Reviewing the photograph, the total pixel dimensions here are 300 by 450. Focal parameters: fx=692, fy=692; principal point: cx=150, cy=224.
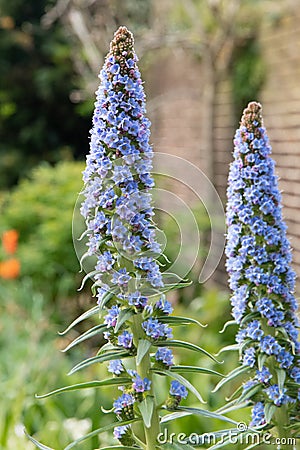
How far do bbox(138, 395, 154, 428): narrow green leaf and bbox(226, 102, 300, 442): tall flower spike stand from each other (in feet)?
0.92

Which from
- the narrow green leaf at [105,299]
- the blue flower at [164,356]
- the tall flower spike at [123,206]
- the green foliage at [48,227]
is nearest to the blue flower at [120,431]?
the tall flower spike at [123,206]

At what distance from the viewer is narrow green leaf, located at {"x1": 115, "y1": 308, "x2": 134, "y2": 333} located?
4.46 ft

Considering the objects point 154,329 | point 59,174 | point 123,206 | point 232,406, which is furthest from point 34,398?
point 59,174

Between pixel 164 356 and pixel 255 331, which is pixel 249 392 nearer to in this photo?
pixel 255 331

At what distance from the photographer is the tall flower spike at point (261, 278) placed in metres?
1.57

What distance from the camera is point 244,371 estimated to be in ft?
5.38

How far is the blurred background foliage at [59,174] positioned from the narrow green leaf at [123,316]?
140 cm

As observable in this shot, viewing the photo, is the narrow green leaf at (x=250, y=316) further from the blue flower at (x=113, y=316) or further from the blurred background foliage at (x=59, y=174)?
the blurred background foliage at (x=59, y=174)

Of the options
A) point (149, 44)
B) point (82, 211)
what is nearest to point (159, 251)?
point (82, 211)

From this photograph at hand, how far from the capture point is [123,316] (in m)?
1.39

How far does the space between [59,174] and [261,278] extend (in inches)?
190

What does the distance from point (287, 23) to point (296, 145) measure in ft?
3.05

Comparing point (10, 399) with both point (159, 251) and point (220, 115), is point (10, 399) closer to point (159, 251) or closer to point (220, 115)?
point (159, 251)

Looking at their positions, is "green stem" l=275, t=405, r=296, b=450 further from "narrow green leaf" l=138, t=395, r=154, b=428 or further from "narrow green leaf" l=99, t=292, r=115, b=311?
"narrow green leaf" l=99, t=292, r=115, b=311
